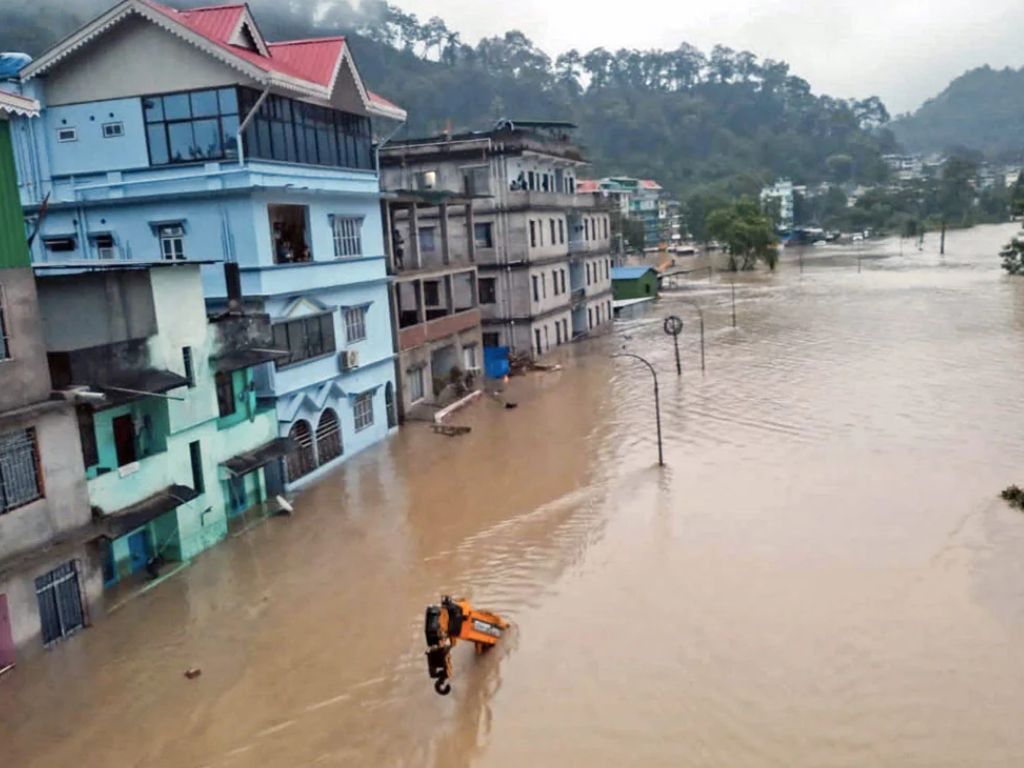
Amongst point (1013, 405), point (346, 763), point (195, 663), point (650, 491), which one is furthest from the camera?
point (1013, 405)

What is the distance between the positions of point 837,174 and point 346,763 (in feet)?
639

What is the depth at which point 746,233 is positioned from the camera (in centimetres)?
8681

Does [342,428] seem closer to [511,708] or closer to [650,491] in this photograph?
[650,491]

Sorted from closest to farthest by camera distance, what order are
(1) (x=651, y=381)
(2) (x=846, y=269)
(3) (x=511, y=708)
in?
(3) (x=511, y=708)
(1) (x=651, y=381)
(2) (x=846, y=269)

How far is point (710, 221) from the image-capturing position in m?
91.4

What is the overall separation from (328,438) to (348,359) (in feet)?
7.57

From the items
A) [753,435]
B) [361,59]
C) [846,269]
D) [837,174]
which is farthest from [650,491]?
[837,174]

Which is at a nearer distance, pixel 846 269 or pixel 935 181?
pixel 846 269

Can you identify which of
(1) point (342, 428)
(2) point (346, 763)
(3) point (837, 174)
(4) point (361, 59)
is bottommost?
(2) point (346, 763)

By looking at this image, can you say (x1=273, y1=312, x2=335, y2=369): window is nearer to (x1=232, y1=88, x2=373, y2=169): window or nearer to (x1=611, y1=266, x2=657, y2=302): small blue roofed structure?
(x1=232, y1=88, x2=373, y2=169): window

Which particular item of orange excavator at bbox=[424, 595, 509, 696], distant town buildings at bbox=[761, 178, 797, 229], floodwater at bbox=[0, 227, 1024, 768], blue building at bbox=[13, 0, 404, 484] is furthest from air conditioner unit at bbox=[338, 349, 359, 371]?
distant town buildings at bbox=[761, 178, 797, 229]

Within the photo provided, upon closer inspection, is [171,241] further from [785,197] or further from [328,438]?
[785,197]

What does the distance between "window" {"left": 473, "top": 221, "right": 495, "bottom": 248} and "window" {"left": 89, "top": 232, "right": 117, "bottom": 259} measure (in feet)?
65.1

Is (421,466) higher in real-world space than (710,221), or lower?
lower
